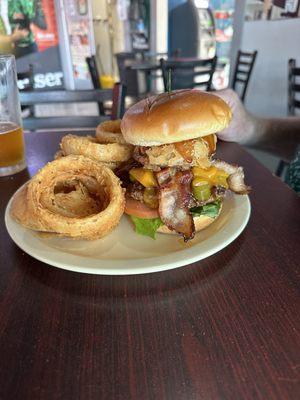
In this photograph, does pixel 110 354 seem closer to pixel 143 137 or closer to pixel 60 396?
pixel 60 396

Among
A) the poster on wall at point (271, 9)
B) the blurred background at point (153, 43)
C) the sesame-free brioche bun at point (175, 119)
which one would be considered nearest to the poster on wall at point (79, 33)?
the blurred background at point (153, 43)

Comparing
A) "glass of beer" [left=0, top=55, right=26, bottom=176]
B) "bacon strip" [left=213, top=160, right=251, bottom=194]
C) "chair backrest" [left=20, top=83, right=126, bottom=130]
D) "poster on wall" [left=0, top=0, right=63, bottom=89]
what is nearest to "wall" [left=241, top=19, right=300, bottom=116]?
"chair backrest" [left=20, top=83, right=126, bottom=130]

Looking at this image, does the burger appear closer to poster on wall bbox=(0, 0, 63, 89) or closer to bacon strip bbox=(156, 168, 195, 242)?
bacon strip bbox=(156, 168, 195, 242)

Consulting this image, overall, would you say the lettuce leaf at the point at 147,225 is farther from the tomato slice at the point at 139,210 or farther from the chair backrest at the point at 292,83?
the chair backrest at the point at 292,83

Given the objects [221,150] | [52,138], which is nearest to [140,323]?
[221,150]

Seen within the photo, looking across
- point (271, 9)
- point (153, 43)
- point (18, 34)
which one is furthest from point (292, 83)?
point (153, 43)
